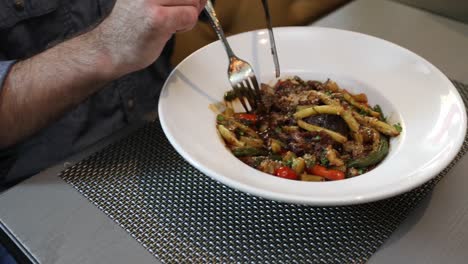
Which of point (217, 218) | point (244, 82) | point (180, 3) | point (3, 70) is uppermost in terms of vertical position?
point (180, 3)

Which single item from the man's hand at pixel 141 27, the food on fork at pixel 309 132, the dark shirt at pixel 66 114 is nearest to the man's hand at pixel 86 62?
the man's hand at pixel 141 27

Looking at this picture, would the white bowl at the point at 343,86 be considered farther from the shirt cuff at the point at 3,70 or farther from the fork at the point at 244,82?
the shirt cuff at the point at 3,70

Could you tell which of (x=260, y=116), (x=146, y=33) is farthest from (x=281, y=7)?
(x=146, y=33)

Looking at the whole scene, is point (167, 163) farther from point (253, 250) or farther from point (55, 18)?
point (55, 18)

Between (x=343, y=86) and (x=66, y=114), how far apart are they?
2.43ft

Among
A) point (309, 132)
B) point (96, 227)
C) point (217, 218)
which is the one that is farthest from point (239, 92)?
point (96, 227)

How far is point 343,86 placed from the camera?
1143mm

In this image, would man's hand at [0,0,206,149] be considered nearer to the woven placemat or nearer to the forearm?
the forearm

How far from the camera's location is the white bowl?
783 millimetres

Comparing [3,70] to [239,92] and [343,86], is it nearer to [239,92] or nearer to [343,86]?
[239,92]

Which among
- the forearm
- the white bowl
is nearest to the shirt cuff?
the forearm

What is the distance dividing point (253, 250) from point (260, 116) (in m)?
0.38

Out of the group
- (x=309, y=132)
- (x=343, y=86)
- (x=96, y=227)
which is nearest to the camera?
(x=96, y=227)

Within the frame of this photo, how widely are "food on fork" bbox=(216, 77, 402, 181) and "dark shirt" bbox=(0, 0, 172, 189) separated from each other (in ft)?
1.06
